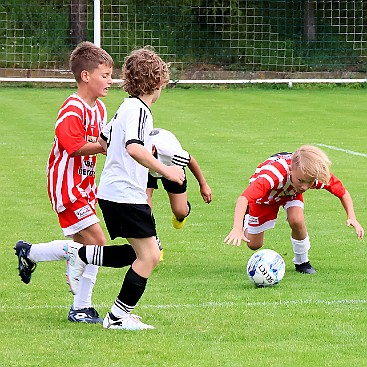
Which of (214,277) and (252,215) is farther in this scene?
(252,215)

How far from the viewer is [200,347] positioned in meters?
5.11

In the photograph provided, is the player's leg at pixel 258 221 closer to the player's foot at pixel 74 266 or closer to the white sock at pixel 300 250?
the white sock at pixel 300 250

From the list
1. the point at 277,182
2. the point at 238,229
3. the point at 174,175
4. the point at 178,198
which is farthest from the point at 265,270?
the point at 174,175

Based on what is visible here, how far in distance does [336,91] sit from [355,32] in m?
3.96

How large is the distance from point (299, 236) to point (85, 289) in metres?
2.03

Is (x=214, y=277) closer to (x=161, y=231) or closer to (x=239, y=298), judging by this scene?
(x=239, y=298)

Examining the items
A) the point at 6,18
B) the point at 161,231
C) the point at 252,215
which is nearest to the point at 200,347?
the point at 252,215

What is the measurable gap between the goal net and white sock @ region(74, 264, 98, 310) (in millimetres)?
17679

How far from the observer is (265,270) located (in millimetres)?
6711

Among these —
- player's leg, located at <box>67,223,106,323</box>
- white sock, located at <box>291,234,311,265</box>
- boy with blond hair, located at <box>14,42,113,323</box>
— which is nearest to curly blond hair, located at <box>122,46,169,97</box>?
boy with blond hair, located at <box>14,42,113,323</box>

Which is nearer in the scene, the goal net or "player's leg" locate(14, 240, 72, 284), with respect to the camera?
"player's leg" locate(14, 240, 72, 284)

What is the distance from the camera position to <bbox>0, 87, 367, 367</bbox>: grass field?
502 centimetres

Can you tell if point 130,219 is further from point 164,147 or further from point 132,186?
point 164,147

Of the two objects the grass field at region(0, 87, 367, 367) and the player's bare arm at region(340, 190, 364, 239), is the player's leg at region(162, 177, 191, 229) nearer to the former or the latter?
the grass field at region(0, 87, 367, 367)
